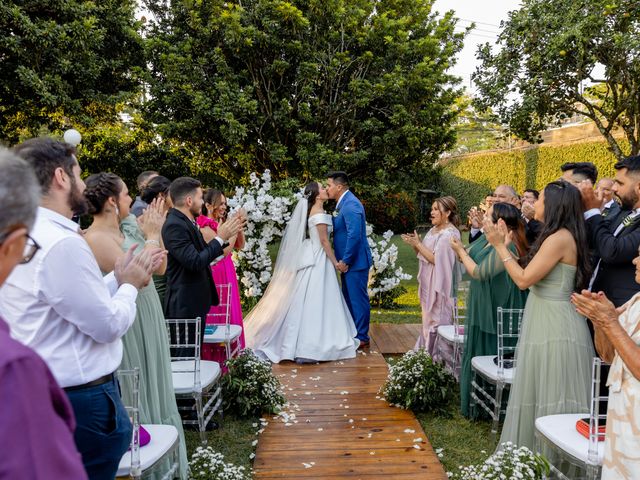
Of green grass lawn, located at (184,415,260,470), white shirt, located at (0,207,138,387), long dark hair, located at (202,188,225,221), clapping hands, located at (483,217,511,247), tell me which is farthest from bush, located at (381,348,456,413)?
white shirt, located at (0,207,138,387)

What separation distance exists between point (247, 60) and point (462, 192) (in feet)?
57.9

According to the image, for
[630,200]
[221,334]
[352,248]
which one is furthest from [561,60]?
[221,334]

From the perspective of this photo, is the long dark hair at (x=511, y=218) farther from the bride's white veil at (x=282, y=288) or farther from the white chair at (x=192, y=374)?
the bride's white veil at (x=282, y=288)

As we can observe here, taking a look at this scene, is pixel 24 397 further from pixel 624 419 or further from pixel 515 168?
pixel 515 168

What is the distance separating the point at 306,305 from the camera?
650cm

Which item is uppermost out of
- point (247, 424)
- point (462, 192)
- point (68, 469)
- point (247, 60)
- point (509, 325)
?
point (247, 60)

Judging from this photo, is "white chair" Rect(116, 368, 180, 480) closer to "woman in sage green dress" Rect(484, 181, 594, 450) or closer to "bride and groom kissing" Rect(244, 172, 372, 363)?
"woman in sage green dress" Rect(484, 181, 594, 450)

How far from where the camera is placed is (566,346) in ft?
11.0

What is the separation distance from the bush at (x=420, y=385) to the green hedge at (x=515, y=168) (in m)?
10.9

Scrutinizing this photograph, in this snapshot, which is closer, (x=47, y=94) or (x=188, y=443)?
(x=188, y=443)

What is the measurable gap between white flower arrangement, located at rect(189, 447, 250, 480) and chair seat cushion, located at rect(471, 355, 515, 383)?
1942 millimetres

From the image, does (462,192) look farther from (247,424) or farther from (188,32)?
(247,424)

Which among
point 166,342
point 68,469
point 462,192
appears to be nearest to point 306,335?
point 166,342

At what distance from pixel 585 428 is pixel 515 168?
20.1 meters
